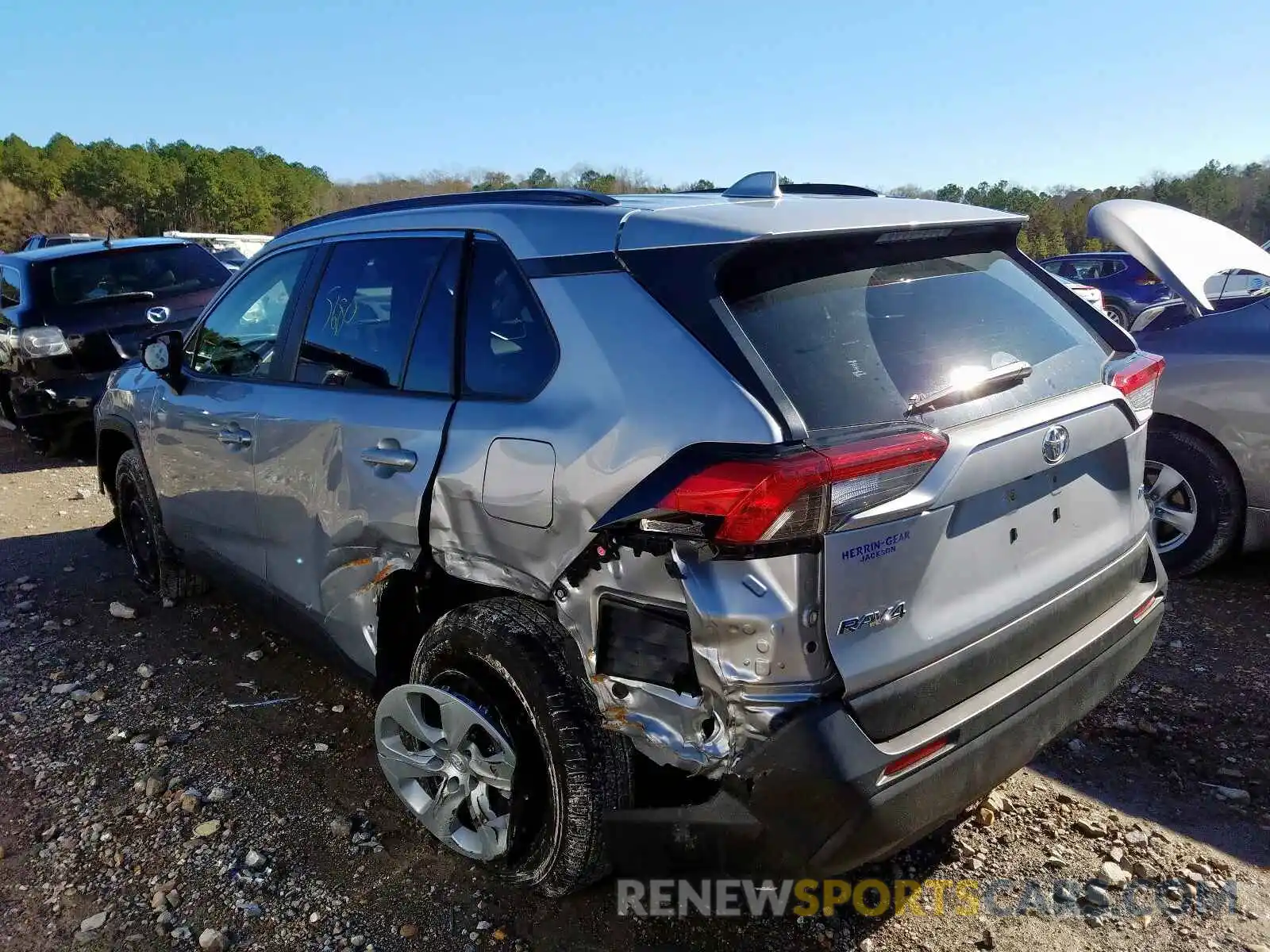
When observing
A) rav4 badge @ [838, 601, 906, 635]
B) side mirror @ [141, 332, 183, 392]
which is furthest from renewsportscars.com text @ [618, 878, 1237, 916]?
side mirror @ [141, 332, 183, 392]

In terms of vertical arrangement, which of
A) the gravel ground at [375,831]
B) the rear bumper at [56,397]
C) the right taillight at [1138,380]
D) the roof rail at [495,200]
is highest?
the roof rail at [495,200]

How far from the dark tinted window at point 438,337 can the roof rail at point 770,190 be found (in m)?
0.74

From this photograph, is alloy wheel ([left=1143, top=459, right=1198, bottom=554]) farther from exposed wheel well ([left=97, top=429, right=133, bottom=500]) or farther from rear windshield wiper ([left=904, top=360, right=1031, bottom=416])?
exposed wheel well ([left=97, top=429, right=133, bottom=500])

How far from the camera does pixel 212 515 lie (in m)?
3.75

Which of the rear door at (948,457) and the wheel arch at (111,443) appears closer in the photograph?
the rear door at (948,457)

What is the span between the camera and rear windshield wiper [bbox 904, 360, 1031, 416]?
2.04 metres

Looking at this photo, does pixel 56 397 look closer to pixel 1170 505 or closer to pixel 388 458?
pixel 388 458

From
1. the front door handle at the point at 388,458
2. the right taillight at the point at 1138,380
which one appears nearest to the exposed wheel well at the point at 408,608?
the front door handle at the point at 388,458

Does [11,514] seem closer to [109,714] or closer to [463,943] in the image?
[109,714]

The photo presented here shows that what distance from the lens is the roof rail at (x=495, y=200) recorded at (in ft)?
7.99

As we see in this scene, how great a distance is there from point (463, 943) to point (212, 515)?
2.11 m

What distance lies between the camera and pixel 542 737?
2.23 meters

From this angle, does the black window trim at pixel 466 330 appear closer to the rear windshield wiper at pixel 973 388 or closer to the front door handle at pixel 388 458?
the front door handle at pixel 388 458

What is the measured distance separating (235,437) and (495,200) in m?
1.49
